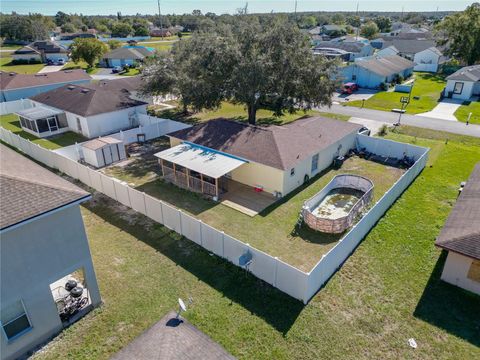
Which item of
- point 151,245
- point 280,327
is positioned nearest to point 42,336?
point 151,245

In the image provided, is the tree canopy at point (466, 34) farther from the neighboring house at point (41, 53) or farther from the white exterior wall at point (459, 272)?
the neighboring house at point (41, 53)

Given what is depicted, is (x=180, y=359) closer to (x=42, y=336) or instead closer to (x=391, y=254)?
(x=42, y=336)

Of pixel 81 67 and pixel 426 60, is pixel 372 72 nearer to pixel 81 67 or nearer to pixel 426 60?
pixel 426 60

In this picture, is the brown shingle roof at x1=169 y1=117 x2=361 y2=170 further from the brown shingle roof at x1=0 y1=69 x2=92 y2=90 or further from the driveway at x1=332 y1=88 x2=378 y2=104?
the brown shingle roof at x1=0 y1=69 x2=92 y2=90

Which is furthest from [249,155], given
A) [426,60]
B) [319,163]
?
[426,60]

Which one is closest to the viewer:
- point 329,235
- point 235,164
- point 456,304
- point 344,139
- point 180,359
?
point 180,359

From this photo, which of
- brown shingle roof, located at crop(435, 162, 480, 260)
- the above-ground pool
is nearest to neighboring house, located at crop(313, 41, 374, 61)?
the above-ground pool
